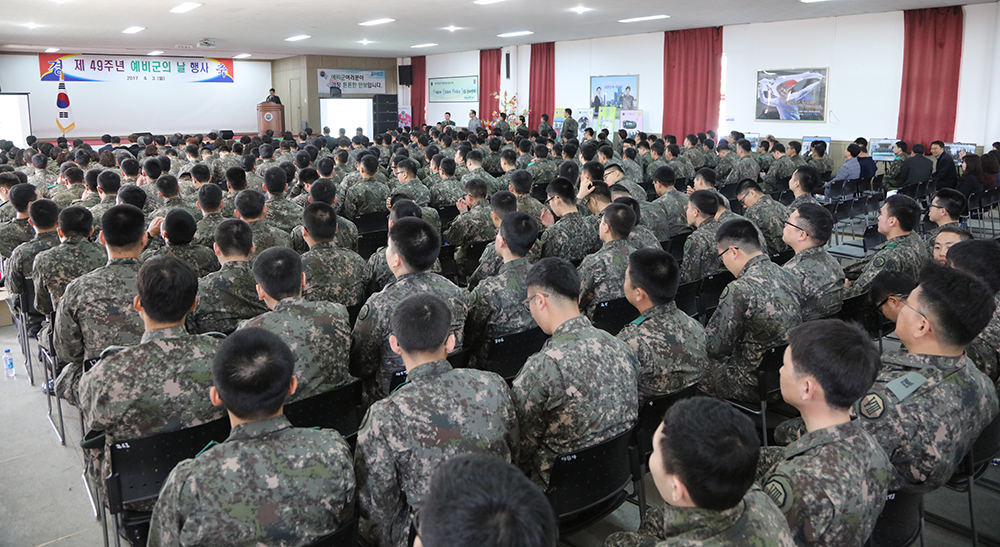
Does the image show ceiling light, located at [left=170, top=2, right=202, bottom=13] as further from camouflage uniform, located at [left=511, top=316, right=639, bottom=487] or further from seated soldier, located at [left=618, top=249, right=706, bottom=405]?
camouflage uniform, located at [left=511, top=316, right=639, bottom=487]

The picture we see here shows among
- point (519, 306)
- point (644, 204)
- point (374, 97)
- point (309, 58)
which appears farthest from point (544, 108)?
point (519, 306)

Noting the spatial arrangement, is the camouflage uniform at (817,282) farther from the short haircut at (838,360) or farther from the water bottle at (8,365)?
the water bottle at (8,365)

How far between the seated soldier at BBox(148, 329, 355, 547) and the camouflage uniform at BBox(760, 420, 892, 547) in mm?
1238

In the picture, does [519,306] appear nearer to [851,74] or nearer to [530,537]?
[530,537]

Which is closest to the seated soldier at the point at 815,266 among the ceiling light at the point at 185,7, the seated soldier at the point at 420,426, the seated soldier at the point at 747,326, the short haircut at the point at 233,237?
the seated soldier at the point at 747,326

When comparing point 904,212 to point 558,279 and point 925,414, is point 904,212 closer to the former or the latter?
point 925,414

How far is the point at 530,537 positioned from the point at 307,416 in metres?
1.73

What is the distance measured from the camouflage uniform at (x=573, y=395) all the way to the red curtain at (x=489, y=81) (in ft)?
59.4

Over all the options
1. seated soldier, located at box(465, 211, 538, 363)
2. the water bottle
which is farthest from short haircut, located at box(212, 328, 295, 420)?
the water bottle

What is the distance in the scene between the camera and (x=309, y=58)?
21734 mm

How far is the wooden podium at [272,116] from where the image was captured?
21.2 meters

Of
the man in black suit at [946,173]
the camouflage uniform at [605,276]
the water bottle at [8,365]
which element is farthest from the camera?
the man in black suit at [946,173]

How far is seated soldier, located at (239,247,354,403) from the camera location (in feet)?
9.13

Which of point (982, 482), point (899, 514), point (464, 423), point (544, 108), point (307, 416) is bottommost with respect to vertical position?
point (982, 482)
